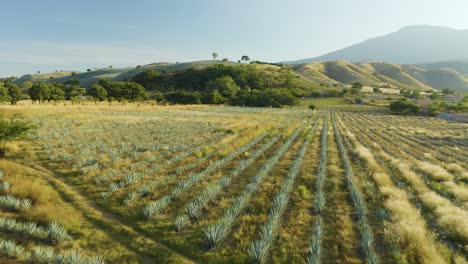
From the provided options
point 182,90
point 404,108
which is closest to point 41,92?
point 182,90

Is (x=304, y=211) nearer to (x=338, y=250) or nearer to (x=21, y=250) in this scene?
(x=338, y=250)

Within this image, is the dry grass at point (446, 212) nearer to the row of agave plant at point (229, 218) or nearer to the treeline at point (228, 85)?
the row of agave plant at point (229, 218)

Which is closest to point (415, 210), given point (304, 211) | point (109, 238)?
point (304, 211)

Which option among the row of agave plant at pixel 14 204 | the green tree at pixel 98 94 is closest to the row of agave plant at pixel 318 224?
the row of agave plant at pixel 14 204

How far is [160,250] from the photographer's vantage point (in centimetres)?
608

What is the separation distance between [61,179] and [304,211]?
10.6 meters

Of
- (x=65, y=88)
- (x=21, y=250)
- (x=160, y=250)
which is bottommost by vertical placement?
(x=160, y=250)

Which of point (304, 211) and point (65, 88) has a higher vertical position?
point (65, 88)

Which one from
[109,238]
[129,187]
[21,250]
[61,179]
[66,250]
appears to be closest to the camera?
[21,250]

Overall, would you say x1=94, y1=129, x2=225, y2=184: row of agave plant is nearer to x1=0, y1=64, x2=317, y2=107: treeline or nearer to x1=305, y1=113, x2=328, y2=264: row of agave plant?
x1=305, y1=113, x2=328, y2=264: row of agave plant

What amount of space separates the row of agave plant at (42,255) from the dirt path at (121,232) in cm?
93

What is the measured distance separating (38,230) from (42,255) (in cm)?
132

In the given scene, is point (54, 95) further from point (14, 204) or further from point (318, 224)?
point (318, 224)

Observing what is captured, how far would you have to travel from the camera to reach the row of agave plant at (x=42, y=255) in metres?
5.07
